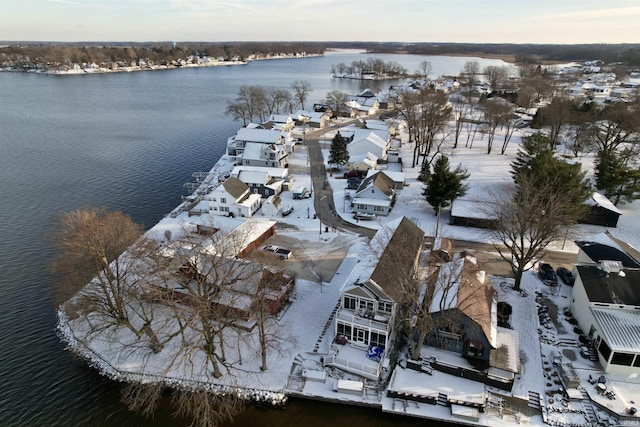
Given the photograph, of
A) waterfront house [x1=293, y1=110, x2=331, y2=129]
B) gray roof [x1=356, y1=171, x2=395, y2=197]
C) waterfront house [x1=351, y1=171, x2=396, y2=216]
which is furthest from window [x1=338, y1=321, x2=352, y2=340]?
waterfront house [x1=293, y1=110, x2=331, y2=129]

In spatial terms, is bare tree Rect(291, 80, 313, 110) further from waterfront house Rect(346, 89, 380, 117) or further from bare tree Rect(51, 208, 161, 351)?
bare tree Rect(51, 208, 161, 351)

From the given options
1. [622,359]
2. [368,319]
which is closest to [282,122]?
[368,319]

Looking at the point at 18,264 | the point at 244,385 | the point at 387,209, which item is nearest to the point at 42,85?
the point at 18,264

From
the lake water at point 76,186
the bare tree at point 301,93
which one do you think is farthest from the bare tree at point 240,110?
the bare tree at point 301,93

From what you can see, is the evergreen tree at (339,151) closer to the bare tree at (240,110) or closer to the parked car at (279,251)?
the parked car at (279,251)

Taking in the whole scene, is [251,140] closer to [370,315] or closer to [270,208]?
[270,208]
